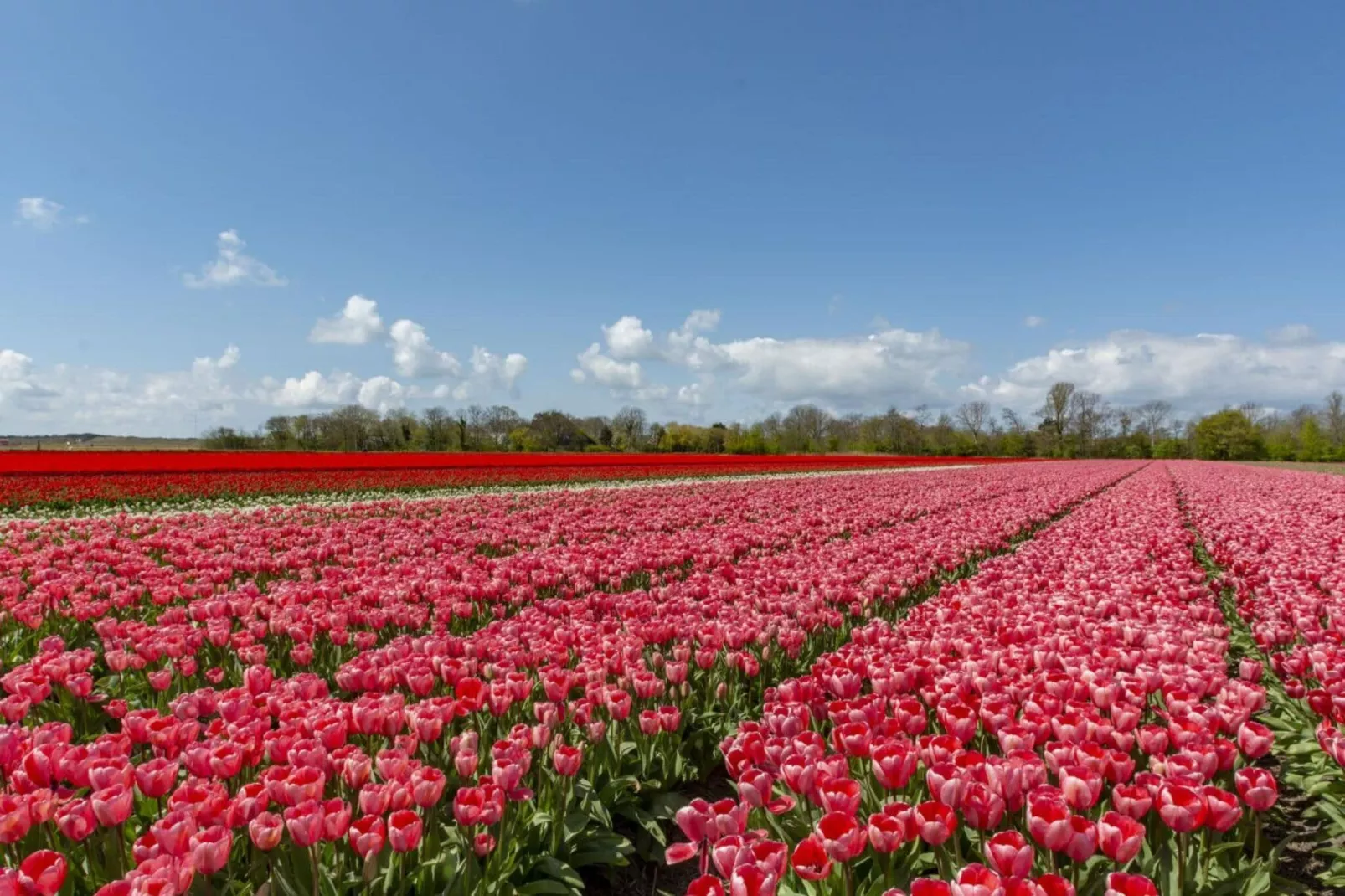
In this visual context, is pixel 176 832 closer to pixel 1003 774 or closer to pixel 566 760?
pixel 566 760

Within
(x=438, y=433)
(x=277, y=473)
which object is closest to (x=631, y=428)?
(x=438, y=433)

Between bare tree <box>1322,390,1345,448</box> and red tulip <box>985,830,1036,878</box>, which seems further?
bare tree <box>1322,390,1345,448</box>

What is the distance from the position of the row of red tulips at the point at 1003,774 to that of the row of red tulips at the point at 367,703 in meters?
0.63

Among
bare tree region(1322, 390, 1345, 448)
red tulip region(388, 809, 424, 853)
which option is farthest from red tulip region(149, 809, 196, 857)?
bare tree region(1322, 390, 1345, 448)

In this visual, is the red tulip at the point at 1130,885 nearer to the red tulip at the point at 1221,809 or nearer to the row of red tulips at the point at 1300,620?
the red tulip at the point at 1221,809

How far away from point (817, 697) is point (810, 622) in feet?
5.25

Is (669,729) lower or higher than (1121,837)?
lower

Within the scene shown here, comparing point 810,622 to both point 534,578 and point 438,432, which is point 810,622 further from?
point 438,432

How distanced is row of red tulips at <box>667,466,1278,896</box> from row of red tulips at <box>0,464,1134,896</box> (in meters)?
0.63

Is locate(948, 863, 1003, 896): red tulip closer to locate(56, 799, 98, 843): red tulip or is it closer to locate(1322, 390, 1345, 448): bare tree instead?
locate(56, 799, 98, 843): red tulip

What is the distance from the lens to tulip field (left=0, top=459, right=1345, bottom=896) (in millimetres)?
2082

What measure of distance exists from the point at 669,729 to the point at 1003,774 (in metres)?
1.60

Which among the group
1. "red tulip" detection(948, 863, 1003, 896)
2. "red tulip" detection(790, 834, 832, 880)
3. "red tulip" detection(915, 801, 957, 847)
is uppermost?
"red tulip" detection(948, 863, 1003, 896)

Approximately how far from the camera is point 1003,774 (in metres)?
2.17
